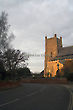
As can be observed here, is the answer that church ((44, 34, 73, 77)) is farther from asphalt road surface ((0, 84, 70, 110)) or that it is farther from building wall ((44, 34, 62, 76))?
asphalt road surface ((0, 84, 70, 110))

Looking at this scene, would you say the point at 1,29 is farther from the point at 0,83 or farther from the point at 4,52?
the point at 0,83

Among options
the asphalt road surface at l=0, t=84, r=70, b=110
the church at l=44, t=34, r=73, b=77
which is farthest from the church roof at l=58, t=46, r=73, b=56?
the asphalt road surface at l=0, t=84, r=70, b=110

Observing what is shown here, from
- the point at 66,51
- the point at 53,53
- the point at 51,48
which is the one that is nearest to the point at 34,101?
the point at 66,51

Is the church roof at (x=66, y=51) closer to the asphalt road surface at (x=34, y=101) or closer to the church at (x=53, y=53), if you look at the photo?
the church at (x=53, y=53)

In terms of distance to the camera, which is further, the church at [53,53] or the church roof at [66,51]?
the church roof at [66,51]

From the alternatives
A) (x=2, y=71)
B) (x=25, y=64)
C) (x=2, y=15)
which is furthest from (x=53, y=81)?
(x=2, y=15)

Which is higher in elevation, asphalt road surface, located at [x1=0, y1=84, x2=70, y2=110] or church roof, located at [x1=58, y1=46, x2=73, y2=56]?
church roof, located at [x1=58, y1=46, x2=73, y2=56]

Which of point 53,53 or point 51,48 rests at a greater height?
point 51,48

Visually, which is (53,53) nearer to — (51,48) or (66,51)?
(51,48)

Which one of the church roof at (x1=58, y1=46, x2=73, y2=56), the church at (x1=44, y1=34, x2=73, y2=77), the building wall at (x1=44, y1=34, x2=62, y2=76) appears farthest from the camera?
the building wall at (x1=44, y1=34, x2=62, y2=76)

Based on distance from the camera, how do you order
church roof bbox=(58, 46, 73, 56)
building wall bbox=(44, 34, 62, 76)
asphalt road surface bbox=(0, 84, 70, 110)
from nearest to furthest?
asphalt road surface bbox=(0, 84, 70, 110) → church roof bbox=(58, 46, 73, 56) → building wall bbox=(44, 34, 62, 76)

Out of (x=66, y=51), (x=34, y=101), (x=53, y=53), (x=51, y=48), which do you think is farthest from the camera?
(x=51, y=48)

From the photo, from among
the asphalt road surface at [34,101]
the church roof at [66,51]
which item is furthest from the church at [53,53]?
the asphalt road surface at [34,101]

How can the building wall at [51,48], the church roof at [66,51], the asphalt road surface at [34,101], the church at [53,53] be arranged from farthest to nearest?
the building wall at [51,48] → the church roof at [66,51] → the church at [53,53] → the asphalt road surface at [34,101]
